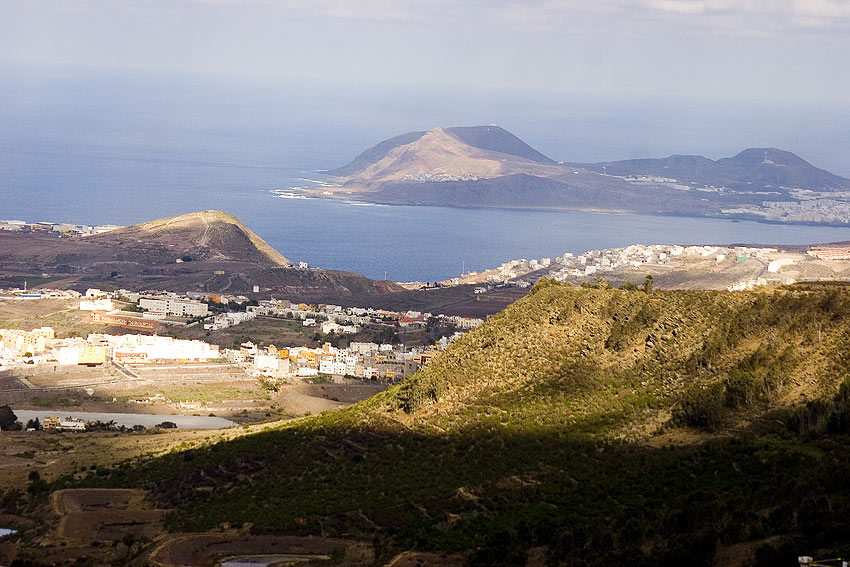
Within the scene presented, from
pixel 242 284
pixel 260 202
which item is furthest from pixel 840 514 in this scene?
pixel 260 202

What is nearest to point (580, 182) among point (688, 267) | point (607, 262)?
→ point (607, 262)

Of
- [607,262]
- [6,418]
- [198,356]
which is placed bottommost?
[198,356]

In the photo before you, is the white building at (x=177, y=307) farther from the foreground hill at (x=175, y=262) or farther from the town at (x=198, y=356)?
the foreground hill at (x=175, y=262)

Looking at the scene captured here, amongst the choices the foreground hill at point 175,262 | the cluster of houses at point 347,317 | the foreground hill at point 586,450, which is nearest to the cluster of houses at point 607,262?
the foreground hill at point 175,262

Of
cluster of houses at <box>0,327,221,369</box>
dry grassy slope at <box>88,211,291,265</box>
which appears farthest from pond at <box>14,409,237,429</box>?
dry grassy slope at <box>88,211,291,265</box>

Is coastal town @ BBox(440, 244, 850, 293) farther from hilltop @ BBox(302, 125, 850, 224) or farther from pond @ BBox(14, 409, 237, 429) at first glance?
hilltop @ BBox(302, 125, 850, 224)

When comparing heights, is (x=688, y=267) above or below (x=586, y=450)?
below

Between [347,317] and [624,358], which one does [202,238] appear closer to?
[347,317]

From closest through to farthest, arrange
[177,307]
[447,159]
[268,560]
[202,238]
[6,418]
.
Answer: [268,560] < [6,418] < [177,307] < [202,238] < [447,159]

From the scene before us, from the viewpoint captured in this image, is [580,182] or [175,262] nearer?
[175,262]
